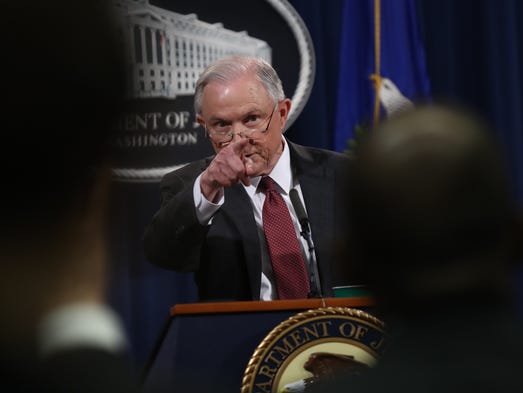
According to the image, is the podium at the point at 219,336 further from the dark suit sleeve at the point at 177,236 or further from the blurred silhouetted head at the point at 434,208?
the blurred silhouetted head at the point at 434,208

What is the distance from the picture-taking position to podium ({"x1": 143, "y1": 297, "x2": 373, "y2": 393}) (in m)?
1.90

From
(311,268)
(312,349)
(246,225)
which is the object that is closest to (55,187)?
(312,349)

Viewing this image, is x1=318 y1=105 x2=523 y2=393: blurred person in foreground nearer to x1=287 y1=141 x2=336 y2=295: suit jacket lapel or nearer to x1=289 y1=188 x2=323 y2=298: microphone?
x1=289 y1=188 x2=323 y2=298: microphone

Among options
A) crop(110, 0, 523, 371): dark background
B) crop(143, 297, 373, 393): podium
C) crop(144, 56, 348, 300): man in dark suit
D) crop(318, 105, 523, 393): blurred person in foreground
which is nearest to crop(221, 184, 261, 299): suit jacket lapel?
crop(144, 56, 348, 300): man in dark suit

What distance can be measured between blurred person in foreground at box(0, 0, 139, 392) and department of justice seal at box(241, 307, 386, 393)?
112 cm

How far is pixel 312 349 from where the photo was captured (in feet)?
5.84

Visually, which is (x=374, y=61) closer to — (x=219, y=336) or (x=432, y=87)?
(x=432, y=87)

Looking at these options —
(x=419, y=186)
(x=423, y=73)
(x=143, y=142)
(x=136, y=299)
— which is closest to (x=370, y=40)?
(x=423, y=73)

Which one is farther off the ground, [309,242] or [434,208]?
[309,242]

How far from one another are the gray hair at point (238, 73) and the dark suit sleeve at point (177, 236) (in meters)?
0.48

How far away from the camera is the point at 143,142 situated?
3.94 meters

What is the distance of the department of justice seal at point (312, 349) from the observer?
1.74 metres

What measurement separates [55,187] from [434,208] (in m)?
0.27

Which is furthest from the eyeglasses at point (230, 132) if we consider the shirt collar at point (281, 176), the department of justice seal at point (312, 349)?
the department of justice seal at point (312, 349)
